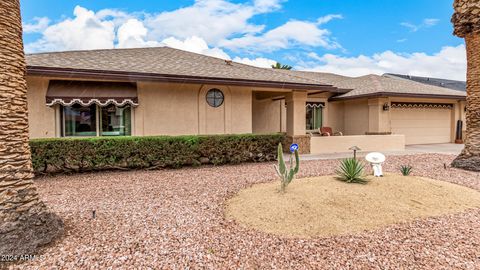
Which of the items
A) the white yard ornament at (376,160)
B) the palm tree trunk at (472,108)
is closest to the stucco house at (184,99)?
the palm tree trunk at (472,108)

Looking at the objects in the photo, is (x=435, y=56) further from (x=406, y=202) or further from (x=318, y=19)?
(x=406, y=202)

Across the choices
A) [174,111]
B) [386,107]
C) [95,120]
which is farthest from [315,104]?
[95,120]

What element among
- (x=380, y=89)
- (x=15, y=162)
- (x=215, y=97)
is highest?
(x=380, y=89)

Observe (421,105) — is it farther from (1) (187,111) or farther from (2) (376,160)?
(1) (187,111)

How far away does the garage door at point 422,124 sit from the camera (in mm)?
19734

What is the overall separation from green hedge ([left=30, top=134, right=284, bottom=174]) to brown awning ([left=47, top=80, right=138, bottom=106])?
2.17 m

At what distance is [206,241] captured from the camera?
428cm

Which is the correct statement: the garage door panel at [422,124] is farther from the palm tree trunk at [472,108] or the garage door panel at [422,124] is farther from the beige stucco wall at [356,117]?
the palm tree trunk at [472,108]

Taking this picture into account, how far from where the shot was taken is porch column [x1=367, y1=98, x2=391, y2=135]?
58.5ft

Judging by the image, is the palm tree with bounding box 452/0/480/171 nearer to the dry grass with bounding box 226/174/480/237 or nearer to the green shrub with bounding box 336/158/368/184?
the dry grass with bounding box 226/174/480/237

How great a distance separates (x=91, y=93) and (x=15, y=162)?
796 cm

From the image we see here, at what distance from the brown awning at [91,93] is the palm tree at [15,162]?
23.3 feet

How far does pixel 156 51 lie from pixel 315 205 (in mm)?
14172

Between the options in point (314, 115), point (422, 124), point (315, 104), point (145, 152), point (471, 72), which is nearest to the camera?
point (145, 152)
